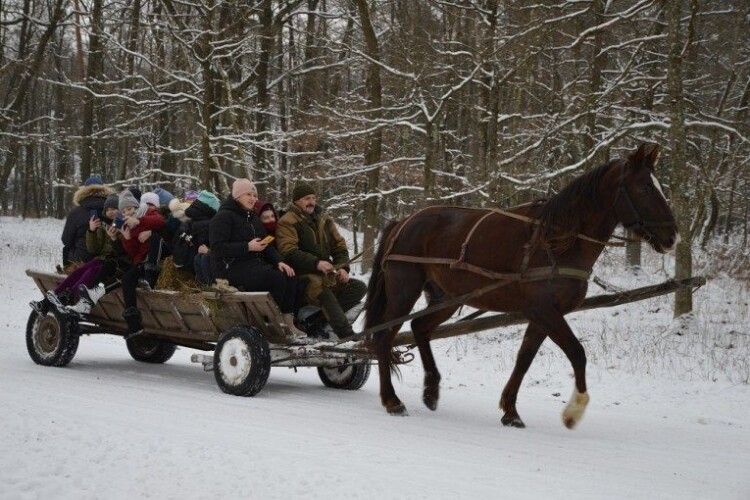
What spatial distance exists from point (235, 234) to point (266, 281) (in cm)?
58

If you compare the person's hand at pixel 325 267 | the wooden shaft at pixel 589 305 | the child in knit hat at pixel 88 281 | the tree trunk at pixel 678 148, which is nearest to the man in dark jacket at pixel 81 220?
the child in knit hat at pixel 88 281

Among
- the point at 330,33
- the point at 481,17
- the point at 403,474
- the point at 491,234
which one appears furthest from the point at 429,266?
the point at 330,33

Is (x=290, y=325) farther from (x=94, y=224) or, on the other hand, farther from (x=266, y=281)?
(x=94, y=224)

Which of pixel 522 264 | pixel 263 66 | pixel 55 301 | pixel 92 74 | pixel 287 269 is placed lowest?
pixel 55 301

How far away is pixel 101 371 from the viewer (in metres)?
8.71

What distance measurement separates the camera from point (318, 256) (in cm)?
814

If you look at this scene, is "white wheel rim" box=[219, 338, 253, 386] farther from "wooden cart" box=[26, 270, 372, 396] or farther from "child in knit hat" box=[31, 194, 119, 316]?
"child in knit hat" box=[31, 194, 119, 316]

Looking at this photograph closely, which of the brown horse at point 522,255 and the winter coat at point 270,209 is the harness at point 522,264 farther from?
the winter coat at point 270,209

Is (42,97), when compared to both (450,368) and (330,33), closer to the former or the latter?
(330,33)

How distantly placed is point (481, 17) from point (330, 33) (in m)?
8.76

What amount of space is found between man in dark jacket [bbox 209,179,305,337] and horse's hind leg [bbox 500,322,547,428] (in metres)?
Answer: 2.04

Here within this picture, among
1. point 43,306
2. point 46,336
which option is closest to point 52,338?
point 46,336

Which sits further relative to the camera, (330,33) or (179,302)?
(330,33)

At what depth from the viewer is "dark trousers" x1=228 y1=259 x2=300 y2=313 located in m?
7.65
